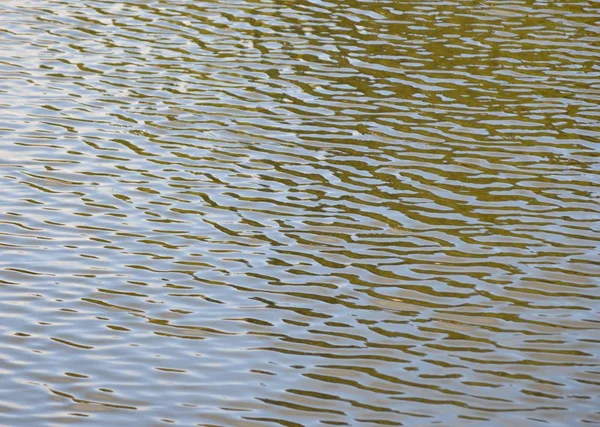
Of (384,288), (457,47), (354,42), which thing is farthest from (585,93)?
(384,288)

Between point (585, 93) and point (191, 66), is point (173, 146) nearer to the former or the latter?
point (191, 66)

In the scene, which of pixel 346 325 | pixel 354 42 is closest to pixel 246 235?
pixel 346 325

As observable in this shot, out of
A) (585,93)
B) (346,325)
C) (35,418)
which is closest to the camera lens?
(35,418)

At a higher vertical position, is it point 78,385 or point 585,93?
point 585,93

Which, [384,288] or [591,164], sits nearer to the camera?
[384,288]

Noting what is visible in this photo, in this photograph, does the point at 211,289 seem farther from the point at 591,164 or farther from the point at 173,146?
the point at 591,164

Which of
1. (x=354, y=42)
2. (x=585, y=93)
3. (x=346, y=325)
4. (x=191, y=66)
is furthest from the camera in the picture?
(x=354, y=42)

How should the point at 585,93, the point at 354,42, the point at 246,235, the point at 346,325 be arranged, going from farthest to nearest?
the point at 354,42
the point at 585,93
the point at 246,235
the point at 346,325

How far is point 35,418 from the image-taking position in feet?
19.7

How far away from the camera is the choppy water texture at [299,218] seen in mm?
6328

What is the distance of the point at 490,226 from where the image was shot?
27.7 feet

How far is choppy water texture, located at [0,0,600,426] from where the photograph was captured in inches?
249

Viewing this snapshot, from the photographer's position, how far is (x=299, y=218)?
8.59 metres

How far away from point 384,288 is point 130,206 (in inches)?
90.0
